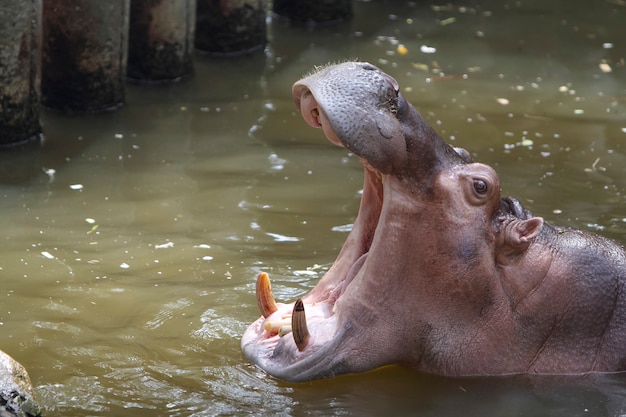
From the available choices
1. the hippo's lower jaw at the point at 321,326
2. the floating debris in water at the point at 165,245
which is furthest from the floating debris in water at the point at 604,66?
the hippo's lower jaw at the point at 321,326

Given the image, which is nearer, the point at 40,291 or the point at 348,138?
the point at 348,138

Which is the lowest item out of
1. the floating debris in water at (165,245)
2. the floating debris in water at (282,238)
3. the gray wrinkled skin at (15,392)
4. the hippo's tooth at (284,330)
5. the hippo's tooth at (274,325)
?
the floating debris in water at (165,245)

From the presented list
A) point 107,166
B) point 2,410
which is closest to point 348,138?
point 2,410

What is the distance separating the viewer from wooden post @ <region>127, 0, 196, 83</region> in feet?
26.4

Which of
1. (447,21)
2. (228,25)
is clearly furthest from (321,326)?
(447,21)

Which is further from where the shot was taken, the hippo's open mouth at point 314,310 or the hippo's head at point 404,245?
the hippo's open mouth at point 314,310

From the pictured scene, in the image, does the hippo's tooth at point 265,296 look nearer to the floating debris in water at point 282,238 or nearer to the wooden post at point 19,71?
the floating debris in water at point 282,238

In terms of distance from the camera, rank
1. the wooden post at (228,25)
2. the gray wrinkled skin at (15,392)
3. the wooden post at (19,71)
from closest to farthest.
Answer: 1. the gray wrinkled skin at (15,392)
2. the wooden post at (19,71)
3. the wooden post at (228,25)

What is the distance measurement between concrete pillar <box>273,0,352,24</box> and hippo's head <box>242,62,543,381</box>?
6.40 meters

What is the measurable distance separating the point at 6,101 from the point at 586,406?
384 centimetres

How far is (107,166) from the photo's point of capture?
6.55 metres

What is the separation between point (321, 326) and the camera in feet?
13.3

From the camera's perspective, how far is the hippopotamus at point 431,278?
149 inches

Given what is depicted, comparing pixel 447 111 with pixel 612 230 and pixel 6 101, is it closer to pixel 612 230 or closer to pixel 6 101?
pixel 612 230
